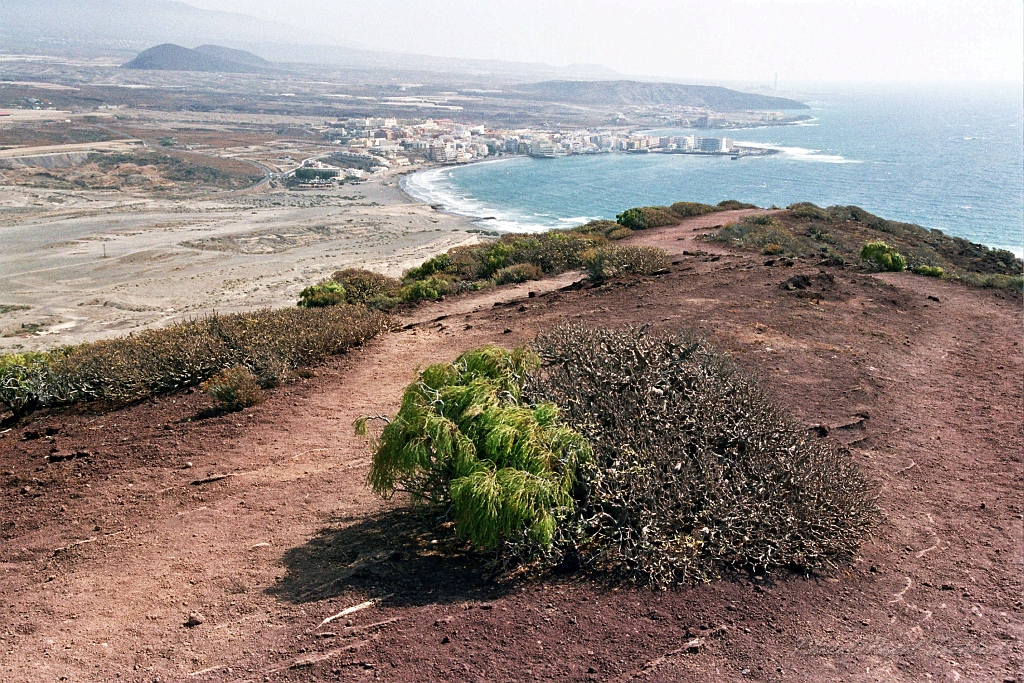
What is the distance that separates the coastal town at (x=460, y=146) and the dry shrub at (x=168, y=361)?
79.6 metres

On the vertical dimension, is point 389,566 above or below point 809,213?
below

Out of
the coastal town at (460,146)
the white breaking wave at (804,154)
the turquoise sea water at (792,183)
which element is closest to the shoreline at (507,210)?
the white breaking wave at (804,154)

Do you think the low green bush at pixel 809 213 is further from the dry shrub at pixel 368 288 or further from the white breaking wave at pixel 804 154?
the white breaking wave at pixel 804 154

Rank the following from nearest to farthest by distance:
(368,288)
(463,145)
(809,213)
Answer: (368,288)
(809,213)
(463,145)

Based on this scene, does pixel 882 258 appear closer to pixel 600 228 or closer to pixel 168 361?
pixel 600 228

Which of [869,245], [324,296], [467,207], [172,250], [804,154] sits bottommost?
[172,250]

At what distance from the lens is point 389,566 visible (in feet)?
17.6

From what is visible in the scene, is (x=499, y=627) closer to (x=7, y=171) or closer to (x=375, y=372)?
(x=375, y=372)

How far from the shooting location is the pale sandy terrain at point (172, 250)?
2938 cm

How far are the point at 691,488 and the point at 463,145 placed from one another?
118 metres

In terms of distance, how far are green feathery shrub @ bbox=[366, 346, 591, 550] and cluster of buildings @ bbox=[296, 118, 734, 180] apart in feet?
308

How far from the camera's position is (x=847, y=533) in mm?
5352

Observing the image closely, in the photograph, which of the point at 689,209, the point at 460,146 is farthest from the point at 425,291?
the point at 460,146

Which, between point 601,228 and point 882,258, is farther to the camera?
point 601,228
